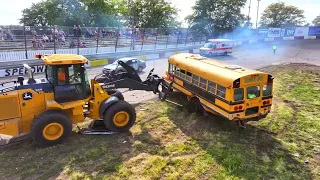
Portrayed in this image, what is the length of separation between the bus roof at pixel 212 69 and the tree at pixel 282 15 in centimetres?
6733

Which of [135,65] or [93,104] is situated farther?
[135,65]

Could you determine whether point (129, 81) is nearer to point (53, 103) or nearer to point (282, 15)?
point (53, 103)

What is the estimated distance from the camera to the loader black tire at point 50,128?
8.05 metres

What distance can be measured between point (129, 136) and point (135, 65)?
1144 cm

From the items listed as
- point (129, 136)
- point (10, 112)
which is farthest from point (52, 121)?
point (129, 136)

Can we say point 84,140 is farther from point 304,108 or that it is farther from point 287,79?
point 287,79

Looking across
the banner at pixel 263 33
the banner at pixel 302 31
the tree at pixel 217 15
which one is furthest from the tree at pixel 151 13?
the banner at pixel 302 31

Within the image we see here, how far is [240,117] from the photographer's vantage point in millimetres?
9500

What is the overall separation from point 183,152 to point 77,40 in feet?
55.8

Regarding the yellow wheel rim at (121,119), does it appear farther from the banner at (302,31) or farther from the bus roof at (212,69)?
the banner at (302,31)

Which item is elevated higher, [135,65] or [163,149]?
[135,65]

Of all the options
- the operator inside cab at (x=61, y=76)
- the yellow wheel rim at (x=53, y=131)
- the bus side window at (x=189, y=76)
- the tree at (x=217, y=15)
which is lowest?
the yellow wheel rim at (x=53, y=131)

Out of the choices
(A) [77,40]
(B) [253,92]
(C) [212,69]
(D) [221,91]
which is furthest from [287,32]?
(D) [221,91]

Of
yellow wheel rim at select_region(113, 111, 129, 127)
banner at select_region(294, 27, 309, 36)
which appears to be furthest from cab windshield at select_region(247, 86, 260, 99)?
banner at select_region(294, 27, 309, 36)
